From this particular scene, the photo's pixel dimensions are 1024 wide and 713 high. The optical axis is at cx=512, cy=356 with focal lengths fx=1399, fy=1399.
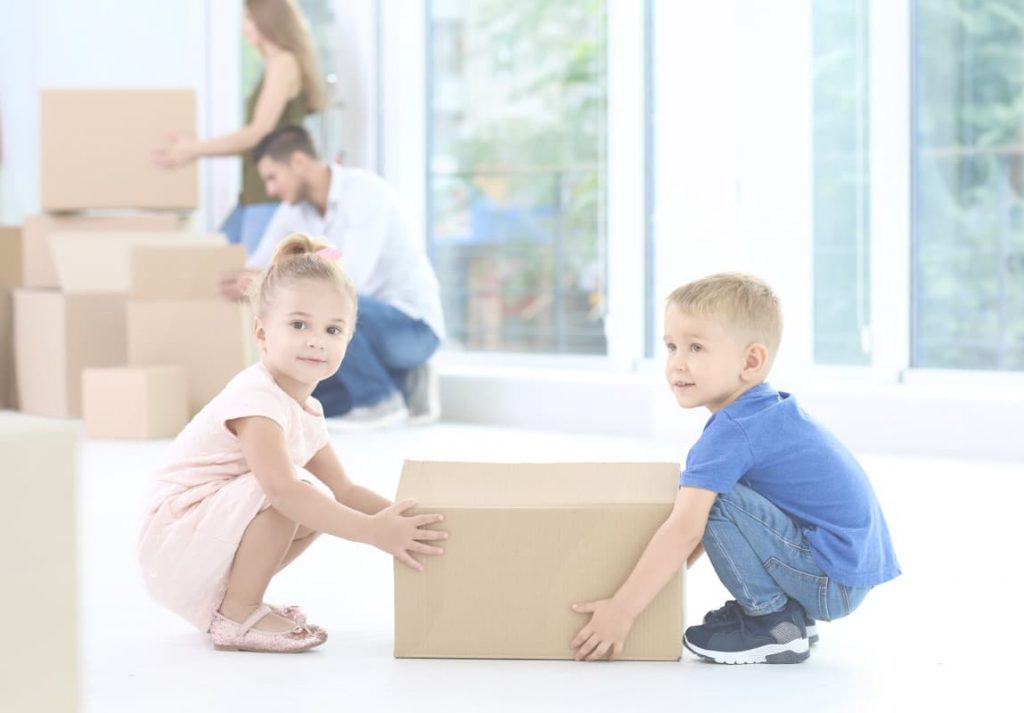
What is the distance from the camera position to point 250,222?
14.6 ft

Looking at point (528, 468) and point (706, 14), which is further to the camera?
point (706, 14)

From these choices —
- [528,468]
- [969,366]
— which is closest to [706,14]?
[969,366]

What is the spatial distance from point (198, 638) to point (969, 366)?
259 cm

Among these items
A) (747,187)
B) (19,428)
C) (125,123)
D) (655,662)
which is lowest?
(655,662)

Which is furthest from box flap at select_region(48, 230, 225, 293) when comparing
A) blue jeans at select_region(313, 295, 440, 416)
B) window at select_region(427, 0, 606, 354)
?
window at select_region(427, 0, 606, 354)

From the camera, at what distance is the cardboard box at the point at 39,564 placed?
2.93ft

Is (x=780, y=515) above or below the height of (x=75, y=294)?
below

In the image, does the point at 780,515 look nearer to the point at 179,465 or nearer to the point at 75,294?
the point at 179,465

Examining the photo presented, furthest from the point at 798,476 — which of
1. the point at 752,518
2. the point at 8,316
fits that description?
the point at 8,316

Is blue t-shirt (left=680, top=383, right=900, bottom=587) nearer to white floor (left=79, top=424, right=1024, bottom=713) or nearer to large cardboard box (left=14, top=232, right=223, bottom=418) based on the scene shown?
white floor (left=79, top=424, right=1024, bottom=713)

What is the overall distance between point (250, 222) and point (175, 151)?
0.35 m

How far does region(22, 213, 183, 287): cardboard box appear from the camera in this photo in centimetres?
425

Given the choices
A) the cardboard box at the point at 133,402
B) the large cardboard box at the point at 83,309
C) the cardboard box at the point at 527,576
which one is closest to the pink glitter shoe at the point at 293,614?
the cardboard box at the point at 527,576

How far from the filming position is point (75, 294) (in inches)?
162
